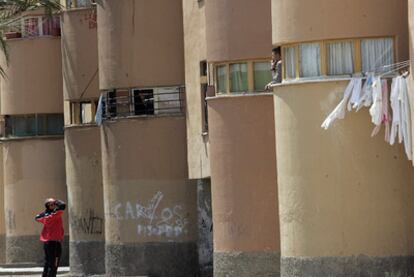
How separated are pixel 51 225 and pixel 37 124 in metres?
11.5

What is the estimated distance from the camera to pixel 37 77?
40969 mm

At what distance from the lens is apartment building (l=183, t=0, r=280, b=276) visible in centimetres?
2712

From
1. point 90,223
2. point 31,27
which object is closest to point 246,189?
point 90,223

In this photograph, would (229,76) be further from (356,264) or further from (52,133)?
(52,133)

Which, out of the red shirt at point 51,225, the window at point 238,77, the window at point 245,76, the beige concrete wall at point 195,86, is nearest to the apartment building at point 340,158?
the window at point 245,76

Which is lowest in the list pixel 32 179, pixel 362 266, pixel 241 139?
pixel 362 266

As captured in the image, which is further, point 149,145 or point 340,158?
point 149,145

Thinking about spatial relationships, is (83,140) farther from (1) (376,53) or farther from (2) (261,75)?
(1) (376,53)

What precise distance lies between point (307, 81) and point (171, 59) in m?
10.3

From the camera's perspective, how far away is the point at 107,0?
113ft

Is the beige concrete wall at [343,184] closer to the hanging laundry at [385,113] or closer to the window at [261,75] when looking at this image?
the hanging laundry at [385,113]

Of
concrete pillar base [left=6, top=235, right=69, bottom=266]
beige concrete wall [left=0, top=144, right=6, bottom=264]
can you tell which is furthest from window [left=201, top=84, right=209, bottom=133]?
beige concrete wall [left=0, top=144, right=6, bottom=264]

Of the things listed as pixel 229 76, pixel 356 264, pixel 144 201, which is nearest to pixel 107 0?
pixel 144 201

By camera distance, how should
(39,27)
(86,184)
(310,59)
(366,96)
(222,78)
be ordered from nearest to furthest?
(366,96), (310,59), (222,78), (86,184), (39,27)
